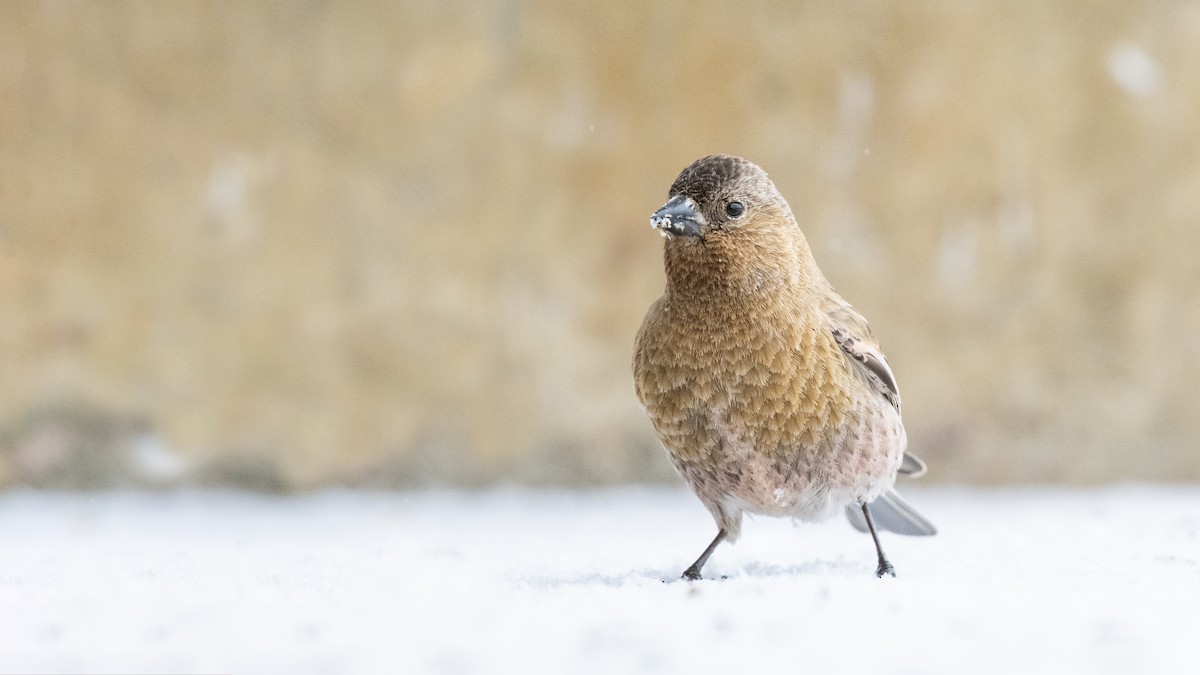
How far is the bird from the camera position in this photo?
7.43ft

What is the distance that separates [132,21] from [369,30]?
762 mm

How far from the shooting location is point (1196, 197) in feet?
14.0

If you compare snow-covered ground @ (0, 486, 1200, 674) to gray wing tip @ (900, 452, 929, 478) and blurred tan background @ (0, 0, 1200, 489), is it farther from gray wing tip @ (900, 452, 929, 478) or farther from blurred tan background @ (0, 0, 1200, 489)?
blurred tan background @ (0, 0, 1200, 489)

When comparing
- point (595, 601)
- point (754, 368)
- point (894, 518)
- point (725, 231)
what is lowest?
point (894, 518)

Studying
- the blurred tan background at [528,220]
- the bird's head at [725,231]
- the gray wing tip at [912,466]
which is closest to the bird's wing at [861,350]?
the bird's head at [725,231]

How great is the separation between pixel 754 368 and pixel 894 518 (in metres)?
0.75

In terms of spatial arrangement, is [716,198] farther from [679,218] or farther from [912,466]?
[912,466]

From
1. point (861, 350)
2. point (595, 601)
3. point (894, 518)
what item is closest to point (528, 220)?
point (894, 518)

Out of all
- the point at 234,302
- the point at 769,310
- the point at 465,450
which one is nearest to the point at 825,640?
the point at 769,310

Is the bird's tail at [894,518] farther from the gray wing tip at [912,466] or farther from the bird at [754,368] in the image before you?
the bird at [754,368]

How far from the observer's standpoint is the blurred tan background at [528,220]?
394cm

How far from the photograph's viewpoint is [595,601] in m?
1.91

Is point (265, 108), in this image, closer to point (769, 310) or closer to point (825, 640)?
point (769, 310)

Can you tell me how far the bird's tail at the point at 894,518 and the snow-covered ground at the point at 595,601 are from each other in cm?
7
